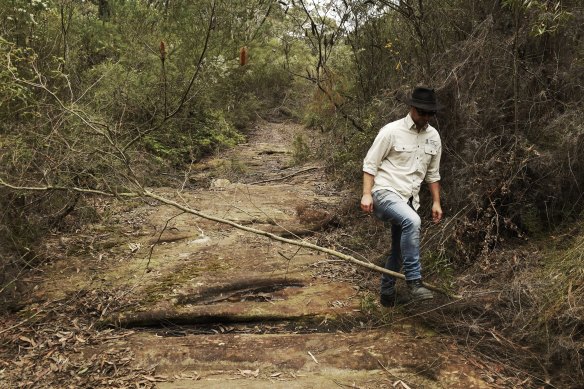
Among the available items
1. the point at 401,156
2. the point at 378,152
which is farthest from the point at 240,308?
the point at 401,156

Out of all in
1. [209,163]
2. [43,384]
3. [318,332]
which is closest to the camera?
[43,384]

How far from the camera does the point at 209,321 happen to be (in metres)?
4.43

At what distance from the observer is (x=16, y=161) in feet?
15.4

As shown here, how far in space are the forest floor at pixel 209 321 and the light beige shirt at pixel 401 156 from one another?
118cm

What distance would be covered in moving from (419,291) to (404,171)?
1.04 metres

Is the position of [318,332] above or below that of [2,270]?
below

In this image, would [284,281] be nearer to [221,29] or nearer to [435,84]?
[435,84]

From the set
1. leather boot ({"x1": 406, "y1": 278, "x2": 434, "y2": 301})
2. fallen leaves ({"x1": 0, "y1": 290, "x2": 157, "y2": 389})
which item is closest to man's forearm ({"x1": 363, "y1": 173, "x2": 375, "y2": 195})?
leather boot ({"x1": 406, "y1": 278, "x2": 434, "y2": 301})

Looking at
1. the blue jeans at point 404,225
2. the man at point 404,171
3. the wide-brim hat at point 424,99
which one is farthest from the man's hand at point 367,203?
the wide-brim hat at point 424,99

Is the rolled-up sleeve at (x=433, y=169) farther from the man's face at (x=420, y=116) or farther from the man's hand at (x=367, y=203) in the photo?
the man's hand at (x=367, y=203)

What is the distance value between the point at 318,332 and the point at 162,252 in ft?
7.85

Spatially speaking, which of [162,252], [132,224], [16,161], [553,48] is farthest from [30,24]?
[553,48]

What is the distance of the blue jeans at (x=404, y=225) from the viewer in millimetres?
3832

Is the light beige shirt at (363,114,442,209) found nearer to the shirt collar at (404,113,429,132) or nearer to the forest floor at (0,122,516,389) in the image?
the shirt collar at (404,113,429,132)
